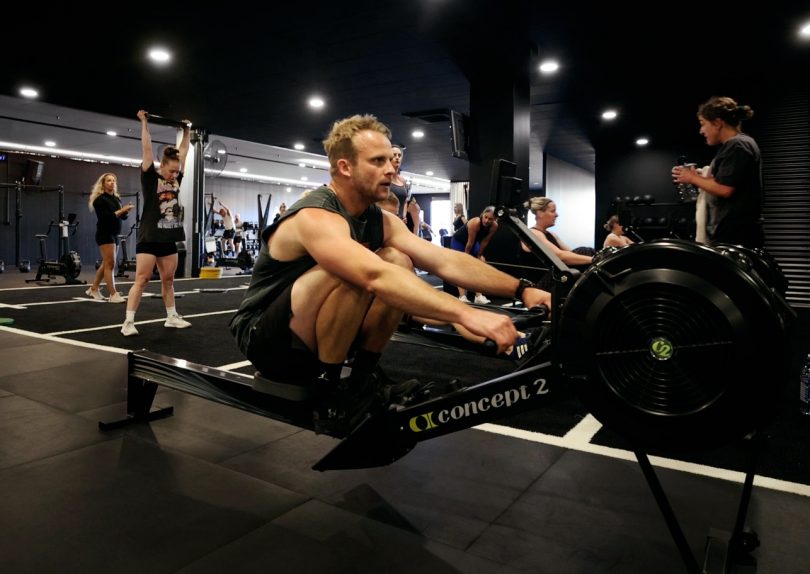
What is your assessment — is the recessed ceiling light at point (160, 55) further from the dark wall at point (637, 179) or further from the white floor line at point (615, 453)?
the dark wall at point (637, 179)

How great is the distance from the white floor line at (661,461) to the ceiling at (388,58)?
4.11 meters

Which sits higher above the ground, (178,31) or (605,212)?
(178,31)

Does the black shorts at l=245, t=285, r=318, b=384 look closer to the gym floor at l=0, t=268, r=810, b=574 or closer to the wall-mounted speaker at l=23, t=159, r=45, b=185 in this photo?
the gym floor at l=0, t=268, r=810, b=574

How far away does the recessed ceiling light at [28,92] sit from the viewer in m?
7.89

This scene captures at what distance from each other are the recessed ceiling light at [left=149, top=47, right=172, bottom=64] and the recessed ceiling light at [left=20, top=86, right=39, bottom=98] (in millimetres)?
2680

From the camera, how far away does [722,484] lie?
1.74 m

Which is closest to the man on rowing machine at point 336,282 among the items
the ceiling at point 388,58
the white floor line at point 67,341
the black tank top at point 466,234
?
the white floor line at point 67,341

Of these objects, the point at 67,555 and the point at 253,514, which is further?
the point at 253,514

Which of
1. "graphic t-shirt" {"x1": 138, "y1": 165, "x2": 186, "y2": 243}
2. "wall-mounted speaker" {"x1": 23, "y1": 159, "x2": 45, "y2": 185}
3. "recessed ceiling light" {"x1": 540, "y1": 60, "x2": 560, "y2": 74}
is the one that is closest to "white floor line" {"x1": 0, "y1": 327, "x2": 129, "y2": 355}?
"graphic t-shirt" {"x1": 138, "y1": 165, "x2": 186, "y2": 243}

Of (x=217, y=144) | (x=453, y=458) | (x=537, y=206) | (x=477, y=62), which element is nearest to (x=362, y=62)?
(x=477, y=62)


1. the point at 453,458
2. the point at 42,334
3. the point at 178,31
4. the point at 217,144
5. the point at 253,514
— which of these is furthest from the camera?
the point at 217,144

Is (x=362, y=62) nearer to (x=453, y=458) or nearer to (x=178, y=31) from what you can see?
(x=178, y=31)

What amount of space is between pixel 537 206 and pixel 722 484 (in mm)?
3078

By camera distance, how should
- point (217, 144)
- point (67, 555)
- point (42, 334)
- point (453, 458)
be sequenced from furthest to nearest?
point (217, 144) → point (42, 334) → point (453, 458) → point (67, 555)
